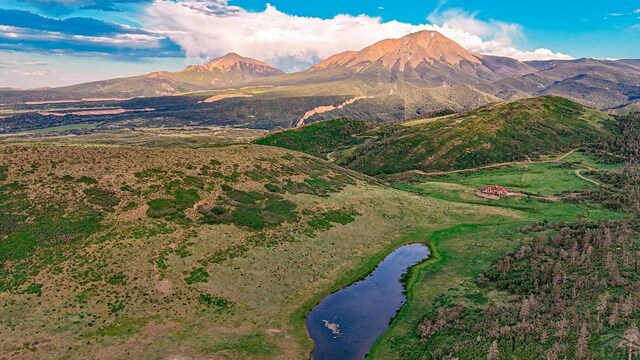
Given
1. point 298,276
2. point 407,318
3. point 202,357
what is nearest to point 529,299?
point 407,318

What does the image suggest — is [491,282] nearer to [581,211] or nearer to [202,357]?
[202,357]

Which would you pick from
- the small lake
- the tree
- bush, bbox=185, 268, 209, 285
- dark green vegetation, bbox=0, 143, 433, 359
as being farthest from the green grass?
bush, bbox=185, 268, 209, 285

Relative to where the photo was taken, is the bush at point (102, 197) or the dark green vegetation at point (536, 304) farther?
the bush at point (102, 197)

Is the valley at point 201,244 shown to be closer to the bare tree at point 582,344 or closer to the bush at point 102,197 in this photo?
the bush at point 102,197

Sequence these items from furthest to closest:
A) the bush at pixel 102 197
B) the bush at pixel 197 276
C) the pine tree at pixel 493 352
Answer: the bush at pixel 102 197 → the bush at pixel 197 276 → the pine tree at pixel 493 352

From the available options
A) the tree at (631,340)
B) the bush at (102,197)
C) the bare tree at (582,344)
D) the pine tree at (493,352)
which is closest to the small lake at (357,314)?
the pine tree at (493,352)

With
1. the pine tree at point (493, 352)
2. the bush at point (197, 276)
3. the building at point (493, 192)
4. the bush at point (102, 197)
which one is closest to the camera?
the pine tree at point (493, 352)

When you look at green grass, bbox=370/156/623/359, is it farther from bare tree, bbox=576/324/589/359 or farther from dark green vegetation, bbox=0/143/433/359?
bare tree, bbox=576/324/589/359

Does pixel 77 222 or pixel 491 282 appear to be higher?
pixel 77 222
